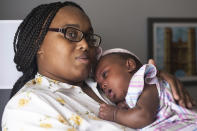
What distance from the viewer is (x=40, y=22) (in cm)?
136

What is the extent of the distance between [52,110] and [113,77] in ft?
1.36

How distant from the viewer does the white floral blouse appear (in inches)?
40.3

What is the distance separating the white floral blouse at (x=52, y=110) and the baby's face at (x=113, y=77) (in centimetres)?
12

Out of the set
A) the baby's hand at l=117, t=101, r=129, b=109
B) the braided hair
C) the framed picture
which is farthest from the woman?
the framed picture

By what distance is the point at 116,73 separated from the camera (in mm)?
1354

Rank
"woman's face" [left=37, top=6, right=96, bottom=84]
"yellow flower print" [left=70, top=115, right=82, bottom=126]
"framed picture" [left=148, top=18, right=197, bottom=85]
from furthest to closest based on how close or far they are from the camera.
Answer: "framed picture" [left=148, top=18, right=197, bottom=85]
"woman's face" [left=37, top=6, right=96, bottom=84]
"yellow flower print" [left=70, top=115, right=82, bottom=126]

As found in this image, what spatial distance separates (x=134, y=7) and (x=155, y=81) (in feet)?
3.52

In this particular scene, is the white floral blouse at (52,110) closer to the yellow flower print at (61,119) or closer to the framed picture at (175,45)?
the yellow flower print at (61,119)

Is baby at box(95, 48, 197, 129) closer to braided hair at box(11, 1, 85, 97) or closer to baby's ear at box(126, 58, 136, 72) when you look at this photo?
baby's ear at box(126, 58, 136, 72)

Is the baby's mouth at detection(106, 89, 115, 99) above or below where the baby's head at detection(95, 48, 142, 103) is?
below

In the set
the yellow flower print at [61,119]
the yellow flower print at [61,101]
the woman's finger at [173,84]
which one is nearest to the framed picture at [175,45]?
the woman's finger at [173,84]

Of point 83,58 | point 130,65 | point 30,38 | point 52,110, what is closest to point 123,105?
point 130,65

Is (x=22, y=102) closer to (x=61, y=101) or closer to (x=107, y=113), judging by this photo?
(x=61, y=101)

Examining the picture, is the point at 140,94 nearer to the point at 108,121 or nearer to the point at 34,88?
the point at 108,121
